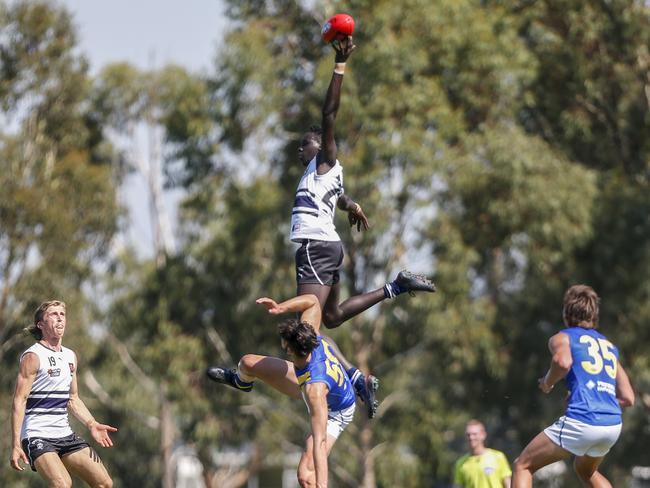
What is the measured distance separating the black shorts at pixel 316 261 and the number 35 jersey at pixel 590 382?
2586 mm

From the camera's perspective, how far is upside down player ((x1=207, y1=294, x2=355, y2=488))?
1043cm

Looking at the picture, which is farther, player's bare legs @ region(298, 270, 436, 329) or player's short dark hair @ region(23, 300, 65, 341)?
player's bare legs @ region(298, 270, 436, 329)

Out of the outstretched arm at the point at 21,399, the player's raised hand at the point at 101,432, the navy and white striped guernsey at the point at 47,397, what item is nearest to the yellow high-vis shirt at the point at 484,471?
the player's raised hand at the point at 101,432

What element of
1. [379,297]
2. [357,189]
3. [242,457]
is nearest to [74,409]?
[379,297]

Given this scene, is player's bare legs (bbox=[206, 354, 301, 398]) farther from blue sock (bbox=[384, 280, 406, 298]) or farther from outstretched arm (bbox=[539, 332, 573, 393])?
outstretched arm (bbox=[539, 332, 573, 393])

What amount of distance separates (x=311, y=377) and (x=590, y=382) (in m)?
2.37

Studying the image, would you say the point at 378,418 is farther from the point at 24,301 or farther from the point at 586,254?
the point at 24,301

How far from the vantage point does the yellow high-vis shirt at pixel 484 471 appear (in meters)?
14.2

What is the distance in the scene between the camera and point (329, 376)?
35.7 ft

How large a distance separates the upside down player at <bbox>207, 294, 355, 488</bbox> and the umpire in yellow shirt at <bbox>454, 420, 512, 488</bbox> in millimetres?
3430

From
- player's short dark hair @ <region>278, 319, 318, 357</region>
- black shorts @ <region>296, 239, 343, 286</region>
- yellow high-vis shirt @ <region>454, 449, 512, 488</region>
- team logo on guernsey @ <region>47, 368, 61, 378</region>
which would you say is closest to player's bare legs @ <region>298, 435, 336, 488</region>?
player's short dark hair @ <region>278, 319, 318, 357</region>

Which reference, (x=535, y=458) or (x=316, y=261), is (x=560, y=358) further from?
(x=316, y=261)

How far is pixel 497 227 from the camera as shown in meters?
32.0

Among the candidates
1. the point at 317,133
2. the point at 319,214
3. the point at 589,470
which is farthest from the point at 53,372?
the point at 589,470
